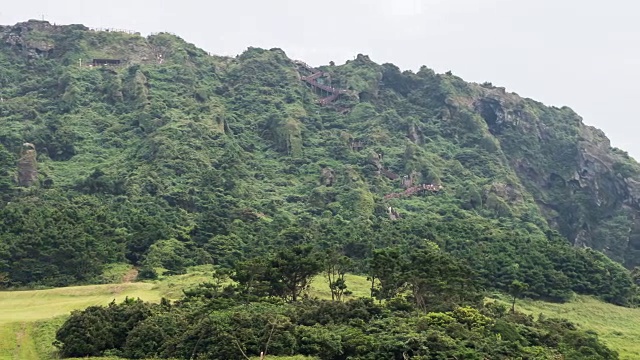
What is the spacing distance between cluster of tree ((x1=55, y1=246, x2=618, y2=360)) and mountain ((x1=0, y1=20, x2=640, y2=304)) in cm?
1632

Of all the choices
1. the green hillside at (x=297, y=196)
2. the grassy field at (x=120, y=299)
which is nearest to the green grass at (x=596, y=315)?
the grassy field at (x=120, y=299)

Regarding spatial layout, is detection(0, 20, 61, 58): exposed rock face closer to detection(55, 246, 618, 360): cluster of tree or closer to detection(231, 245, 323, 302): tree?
detection(55, 246, 618, 360): cluster of tree

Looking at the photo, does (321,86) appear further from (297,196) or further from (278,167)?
(297,196)

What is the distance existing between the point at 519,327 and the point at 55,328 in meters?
24.8

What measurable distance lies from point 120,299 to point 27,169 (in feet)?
134

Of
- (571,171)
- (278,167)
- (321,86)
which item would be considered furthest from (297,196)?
(571,171)

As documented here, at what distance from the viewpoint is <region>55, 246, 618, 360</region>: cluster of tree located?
99.2 feet

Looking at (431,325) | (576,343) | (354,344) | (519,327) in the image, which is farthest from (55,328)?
(576,343)

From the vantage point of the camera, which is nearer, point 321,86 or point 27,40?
point 27,40

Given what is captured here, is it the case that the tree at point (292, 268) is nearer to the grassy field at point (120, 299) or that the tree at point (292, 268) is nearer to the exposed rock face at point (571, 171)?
the grassy field at point (120, 299)

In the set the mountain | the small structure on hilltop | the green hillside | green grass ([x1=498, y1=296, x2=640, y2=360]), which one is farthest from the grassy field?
the small structure on hilltop

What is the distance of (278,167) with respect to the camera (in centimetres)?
9650

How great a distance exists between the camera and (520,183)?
103 m

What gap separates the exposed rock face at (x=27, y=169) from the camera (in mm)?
76938
